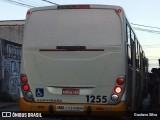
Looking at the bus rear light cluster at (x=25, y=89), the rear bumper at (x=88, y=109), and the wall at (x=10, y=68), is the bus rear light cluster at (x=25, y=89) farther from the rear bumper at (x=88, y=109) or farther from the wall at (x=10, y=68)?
the wall at (x=10, y=68)

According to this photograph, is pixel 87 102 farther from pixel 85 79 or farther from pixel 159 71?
pixel 159 71

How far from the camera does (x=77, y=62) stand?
9602 mm

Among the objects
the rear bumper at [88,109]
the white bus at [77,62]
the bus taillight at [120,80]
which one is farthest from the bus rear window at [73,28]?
the rear bumper at [88,109]

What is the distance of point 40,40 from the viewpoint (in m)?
9.91

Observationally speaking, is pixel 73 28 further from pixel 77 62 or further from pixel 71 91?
pixel 71 91

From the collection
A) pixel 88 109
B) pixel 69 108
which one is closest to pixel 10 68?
pixel 69 108

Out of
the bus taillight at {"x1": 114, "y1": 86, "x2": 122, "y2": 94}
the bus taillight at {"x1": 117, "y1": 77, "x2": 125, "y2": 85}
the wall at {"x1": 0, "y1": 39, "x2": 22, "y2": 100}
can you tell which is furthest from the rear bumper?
the wall at {"x1": 0, "y1": 39, "x2": 22, "y2": 100}

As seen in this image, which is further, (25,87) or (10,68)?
(10,68)

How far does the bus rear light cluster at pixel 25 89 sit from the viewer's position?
969 cm

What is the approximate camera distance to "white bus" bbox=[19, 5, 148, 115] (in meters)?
9.45

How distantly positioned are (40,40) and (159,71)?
33.9 ft

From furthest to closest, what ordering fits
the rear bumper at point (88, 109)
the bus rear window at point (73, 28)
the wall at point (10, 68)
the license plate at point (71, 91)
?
the wall at point (10, 68), the bus rear window at point (73, 28), the license plate at point (71, 91), the rear bumper at point (88, 109)

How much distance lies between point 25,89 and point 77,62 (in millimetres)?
1388

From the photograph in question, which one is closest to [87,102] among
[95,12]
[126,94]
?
[126,94]
